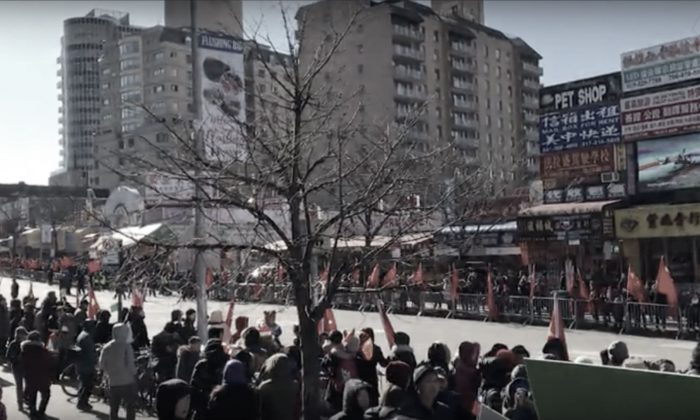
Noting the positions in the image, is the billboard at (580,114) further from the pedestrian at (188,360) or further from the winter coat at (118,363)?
the winter coat at (118,363)

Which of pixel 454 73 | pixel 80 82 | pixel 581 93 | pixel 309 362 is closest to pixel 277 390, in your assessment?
pixel 309 362

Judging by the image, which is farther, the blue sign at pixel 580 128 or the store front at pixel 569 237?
the blue sign at pixel 580 128

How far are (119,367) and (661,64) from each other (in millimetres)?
24020

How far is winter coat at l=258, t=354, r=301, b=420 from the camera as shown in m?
7.24

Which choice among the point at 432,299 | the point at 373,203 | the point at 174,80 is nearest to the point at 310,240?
the point at 373,203

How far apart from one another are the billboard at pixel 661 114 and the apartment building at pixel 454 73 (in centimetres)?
4700

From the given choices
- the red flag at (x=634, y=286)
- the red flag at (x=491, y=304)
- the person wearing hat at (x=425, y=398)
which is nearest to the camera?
the person wearing hat at (x=425, y=398)

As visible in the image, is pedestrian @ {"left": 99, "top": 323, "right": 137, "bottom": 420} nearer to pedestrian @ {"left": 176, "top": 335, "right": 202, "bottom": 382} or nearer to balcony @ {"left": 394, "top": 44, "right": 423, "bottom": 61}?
pedestrian @ {"left": 176, "top": 335, "right": 202, "bottom": 382}

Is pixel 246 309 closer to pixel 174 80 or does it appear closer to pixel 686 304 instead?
pixel 686 304

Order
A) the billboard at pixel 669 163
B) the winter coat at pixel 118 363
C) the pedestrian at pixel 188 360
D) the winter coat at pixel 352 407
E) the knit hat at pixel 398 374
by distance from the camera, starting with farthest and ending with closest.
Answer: the billboard at pixel 669 163
the winter coat at pixel 118 363
the pedestrian at pixel 188 360
the knit hat at pixel 398 374
the winter coat at pixel 352 407

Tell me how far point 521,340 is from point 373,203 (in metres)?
14.2

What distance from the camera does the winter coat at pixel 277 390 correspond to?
7.24 m

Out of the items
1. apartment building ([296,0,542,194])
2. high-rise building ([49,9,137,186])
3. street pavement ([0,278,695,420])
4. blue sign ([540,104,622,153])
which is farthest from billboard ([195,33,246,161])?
high-rise building ([49,9,137,186])

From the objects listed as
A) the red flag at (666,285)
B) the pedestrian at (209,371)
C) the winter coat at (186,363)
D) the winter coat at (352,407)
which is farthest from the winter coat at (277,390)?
the red flag at (666,285)
